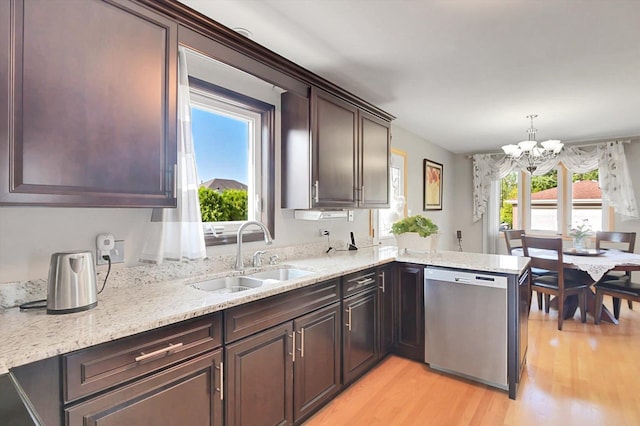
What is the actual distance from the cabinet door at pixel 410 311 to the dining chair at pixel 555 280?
5.55 feet

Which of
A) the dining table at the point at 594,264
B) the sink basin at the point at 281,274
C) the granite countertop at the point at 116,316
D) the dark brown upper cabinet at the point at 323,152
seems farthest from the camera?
the dining table at the point at 594,264

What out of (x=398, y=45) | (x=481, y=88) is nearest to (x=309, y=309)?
(x=398, y=45)

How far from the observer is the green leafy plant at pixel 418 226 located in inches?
112

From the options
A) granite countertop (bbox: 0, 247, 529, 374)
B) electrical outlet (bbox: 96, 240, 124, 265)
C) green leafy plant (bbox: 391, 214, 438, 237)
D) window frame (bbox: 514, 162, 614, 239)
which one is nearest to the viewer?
granite countertop (bbox: 0, 247, 529, 374)

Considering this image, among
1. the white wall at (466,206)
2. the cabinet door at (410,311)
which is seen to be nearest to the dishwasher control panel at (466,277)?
the cabinet door at (410,311)

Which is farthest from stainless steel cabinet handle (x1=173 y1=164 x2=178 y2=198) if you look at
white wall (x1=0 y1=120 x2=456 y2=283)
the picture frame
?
the picture frame

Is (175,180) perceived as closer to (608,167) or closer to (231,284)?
(231,284)

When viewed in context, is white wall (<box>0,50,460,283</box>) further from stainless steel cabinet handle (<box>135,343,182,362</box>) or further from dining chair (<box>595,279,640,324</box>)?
dining chair (<box>595,279,640,324</box>)

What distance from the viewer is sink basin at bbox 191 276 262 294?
6.58ft

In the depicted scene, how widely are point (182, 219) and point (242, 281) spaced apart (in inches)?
22.8

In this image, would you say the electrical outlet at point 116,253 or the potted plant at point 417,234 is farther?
the potted plant at point 417,234

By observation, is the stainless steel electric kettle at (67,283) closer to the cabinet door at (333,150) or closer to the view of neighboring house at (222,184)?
the view of neighboring house at (222,184)

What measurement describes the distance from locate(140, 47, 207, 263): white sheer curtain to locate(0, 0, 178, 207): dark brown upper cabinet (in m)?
0.12

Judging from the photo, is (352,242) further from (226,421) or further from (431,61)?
(226,421)
